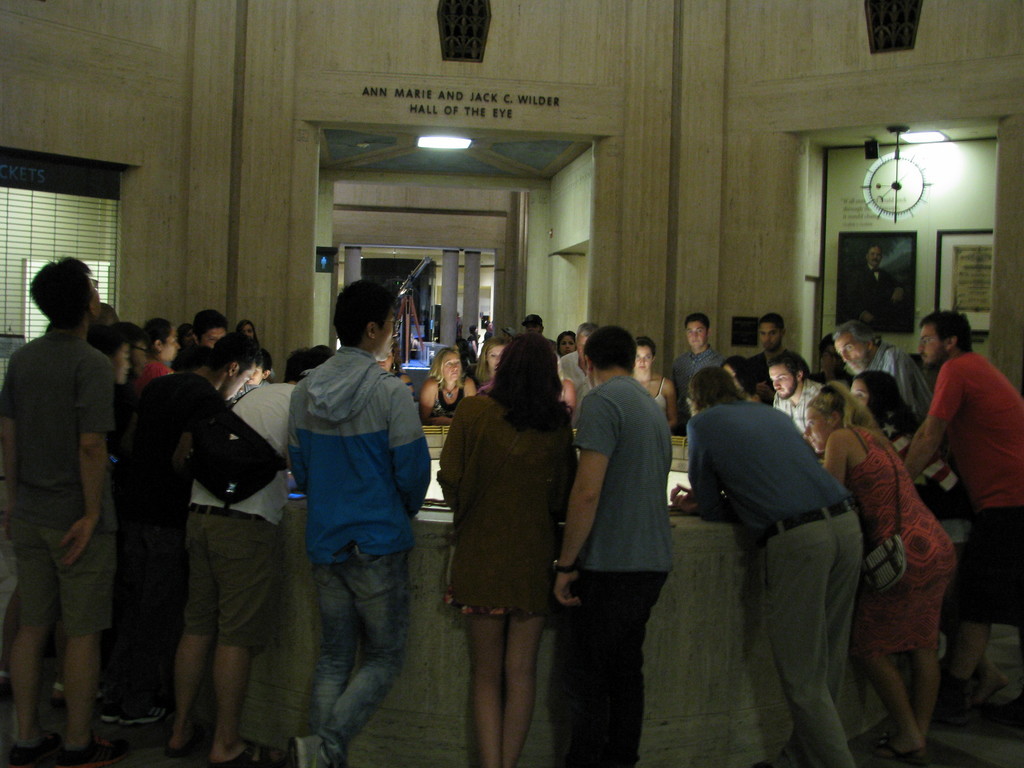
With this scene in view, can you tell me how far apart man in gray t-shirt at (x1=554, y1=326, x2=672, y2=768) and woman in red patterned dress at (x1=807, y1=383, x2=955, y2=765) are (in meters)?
0.98

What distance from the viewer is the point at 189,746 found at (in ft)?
13.3

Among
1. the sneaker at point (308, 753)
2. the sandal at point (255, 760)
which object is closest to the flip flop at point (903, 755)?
the sneaker at point (308, 753)

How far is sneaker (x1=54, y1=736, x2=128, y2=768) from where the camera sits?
3818 mm

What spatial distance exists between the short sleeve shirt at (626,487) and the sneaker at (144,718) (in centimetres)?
229

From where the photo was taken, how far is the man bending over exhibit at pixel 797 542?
360cm

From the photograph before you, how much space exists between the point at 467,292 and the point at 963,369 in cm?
1836

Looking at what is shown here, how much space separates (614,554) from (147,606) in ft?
7.27

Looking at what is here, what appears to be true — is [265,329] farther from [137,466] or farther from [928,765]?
[928,765]

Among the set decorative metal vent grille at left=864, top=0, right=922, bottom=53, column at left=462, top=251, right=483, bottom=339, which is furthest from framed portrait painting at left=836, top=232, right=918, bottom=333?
column at left=462, top=251, right=483, bottom=339

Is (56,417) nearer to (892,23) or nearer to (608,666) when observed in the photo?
(608,666)

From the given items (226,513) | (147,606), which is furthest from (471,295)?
(226,513)

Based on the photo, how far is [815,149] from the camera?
1167cm

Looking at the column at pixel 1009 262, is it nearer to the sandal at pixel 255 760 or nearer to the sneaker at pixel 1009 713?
the sneaker at pixel 1009 713

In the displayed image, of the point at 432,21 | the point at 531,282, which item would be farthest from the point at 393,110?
the point at 531,282
